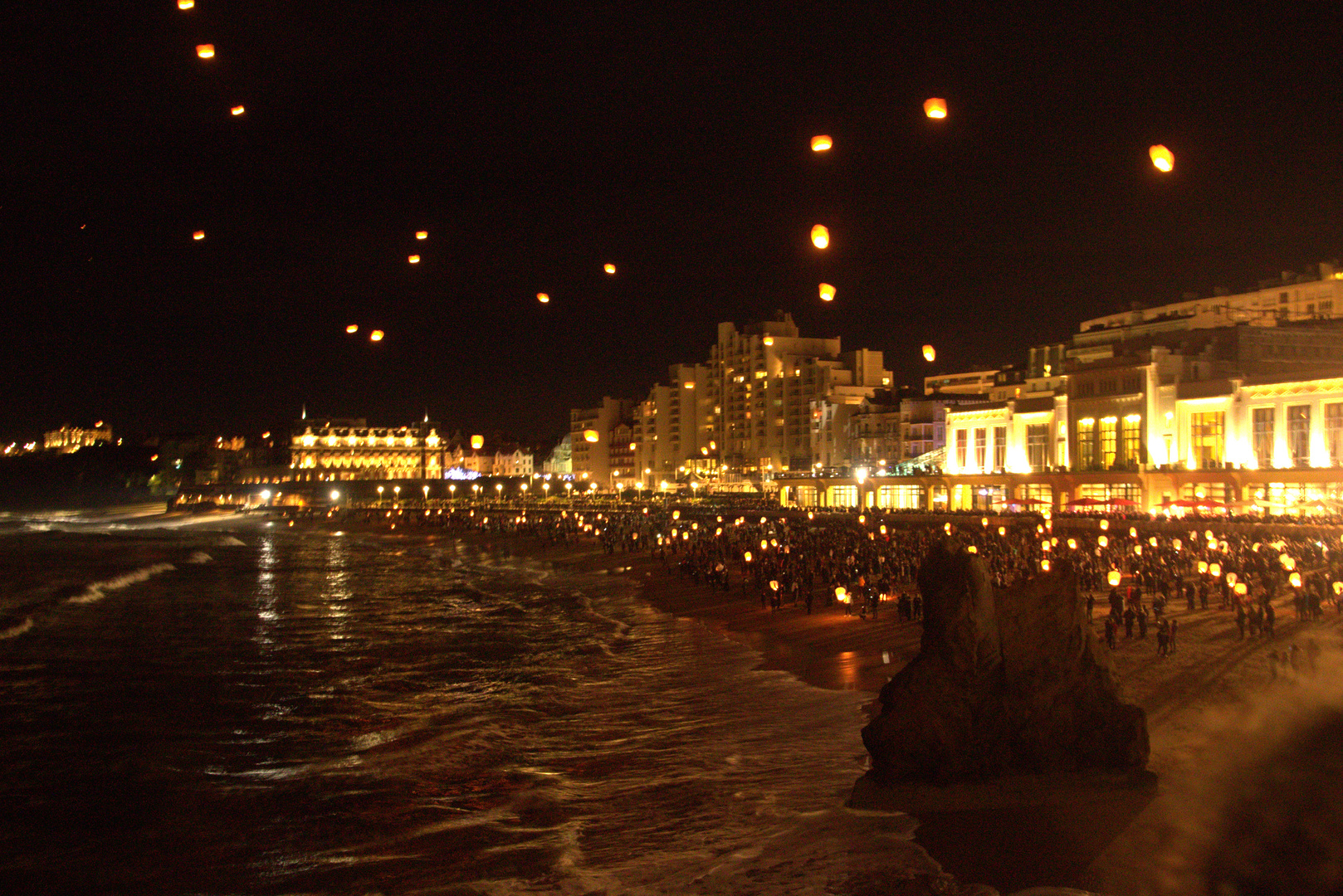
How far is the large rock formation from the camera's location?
10.0 metres

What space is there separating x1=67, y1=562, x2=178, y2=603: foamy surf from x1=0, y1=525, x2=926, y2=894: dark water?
325 inches

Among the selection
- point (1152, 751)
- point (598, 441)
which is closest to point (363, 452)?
point (598, 441)

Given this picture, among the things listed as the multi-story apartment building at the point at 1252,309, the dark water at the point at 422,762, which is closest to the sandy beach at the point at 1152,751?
the dark water at the point at 422,762

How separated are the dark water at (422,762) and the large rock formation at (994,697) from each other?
37.3 inches

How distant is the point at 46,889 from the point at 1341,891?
35.6 ft

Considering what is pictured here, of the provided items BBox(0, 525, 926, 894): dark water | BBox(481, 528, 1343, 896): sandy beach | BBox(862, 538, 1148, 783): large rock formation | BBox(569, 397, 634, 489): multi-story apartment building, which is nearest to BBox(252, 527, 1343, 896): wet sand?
BBox(481, 528, 1343, 896): sandy beach

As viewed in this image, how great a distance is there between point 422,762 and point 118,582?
33682 mm

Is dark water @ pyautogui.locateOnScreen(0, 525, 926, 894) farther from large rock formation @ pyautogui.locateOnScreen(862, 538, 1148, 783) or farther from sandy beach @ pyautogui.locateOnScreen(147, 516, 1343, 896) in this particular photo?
large rock formation @ pyautogui.locateOnScreen(862, 538, 1148, 783)

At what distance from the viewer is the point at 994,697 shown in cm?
1025

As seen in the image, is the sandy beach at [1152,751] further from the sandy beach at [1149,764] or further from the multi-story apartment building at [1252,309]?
the multi-story apartment building at [1252,309]

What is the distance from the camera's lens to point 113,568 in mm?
48344

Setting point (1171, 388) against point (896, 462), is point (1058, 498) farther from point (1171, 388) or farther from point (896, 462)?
point (896, 462)

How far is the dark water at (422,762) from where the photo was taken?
956 cm

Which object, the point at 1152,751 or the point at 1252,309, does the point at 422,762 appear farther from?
the point at 1252,309
